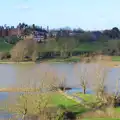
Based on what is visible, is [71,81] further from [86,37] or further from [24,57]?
[86,37]

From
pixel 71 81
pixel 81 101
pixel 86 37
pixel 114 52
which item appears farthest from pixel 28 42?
pixel 81 101

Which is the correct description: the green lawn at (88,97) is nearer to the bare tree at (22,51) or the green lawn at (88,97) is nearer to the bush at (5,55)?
the bare tree at (22,51)

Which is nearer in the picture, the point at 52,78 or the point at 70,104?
the point at 70,104

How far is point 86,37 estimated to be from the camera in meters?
123

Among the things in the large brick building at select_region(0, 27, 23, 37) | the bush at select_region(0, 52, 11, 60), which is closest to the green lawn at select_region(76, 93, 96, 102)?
the bush at select_region(0, 52, 11, 60)

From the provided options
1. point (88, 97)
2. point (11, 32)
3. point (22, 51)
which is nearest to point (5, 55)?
point (22, 51)

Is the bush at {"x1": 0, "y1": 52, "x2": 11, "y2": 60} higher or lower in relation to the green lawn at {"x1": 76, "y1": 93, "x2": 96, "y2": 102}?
lower

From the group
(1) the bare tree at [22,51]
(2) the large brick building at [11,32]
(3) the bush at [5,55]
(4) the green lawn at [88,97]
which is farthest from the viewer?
(2) the large brick building at [11,32]

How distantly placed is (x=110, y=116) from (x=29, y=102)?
5.54 m

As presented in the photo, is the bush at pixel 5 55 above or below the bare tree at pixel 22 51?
below

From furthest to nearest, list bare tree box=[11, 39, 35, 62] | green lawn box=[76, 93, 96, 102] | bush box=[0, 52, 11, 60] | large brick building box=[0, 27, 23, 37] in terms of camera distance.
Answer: large brick building box=[0, 27, 23, 37], bush box=[0, 52, 11, 60], bare tree box=[11, 39, 35, 62], green lawn box=[76, 93, 96, 102]

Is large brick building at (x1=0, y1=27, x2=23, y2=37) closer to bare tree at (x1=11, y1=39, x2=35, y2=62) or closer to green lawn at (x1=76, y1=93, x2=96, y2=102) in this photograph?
bare tree at (x1=11, y1=39, x2=35, y2=62)

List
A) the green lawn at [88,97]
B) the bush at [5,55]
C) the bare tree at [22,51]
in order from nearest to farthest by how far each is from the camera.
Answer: the green lawn at [88,97]
the bare tree at [22,51]
the bush at [5,55]

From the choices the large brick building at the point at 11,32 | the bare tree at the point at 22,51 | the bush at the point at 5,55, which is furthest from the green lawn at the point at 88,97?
the large brick building at the point at 11,32
